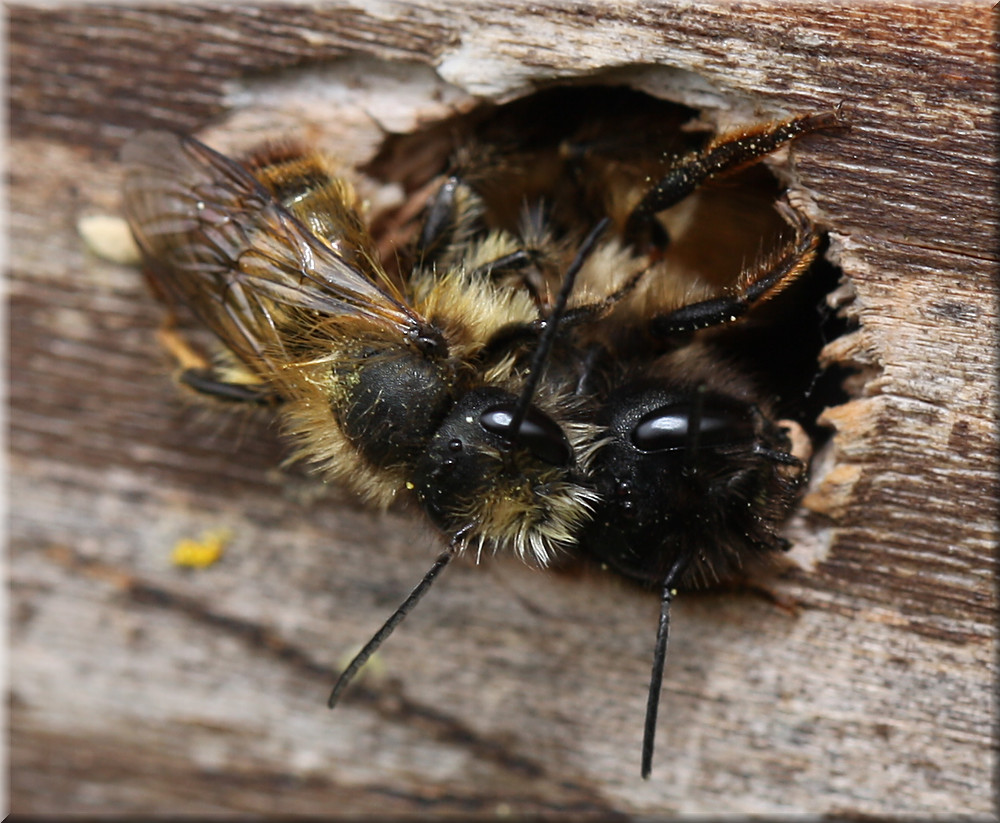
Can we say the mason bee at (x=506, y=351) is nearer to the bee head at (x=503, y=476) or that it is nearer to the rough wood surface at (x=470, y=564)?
the bee head at (x=503, y=476)

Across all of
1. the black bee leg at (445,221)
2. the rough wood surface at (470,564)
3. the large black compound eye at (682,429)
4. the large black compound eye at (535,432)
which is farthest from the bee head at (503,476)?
the black bee leg at (445,221)

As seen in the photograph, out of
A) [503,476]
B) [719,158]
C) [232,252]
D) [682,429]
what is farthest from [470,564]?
[719,158]

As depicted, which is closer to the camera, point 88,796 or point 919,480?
point 919,480

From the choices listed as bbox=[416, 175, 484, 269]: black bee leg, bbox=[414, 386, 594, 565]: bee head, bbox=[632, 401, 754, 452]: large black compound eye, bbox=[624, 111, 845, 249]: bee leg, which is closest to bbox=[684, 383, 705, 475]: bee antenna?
bbox=[632, 401, 754, 452]: large black compound eye

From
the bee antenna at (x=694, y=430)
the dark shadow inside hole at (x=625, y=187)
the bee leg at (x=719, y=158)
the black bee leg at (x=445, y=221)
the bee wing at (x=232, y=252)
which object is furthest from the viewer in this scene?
the black bee leg at (x=445, y=221)

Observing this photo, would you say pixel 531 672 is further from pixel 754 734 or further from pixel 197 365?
pixel 197 365

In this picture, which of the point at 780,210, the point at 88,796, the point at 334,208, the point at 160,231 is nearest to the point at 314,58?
the point at 334,208

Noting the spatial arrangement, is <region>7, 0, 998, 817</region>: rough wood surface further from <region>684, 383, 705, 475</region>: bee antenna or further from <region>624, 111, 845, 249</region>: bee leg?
<region>684, 383, 705, 475</region>: bee antenna
